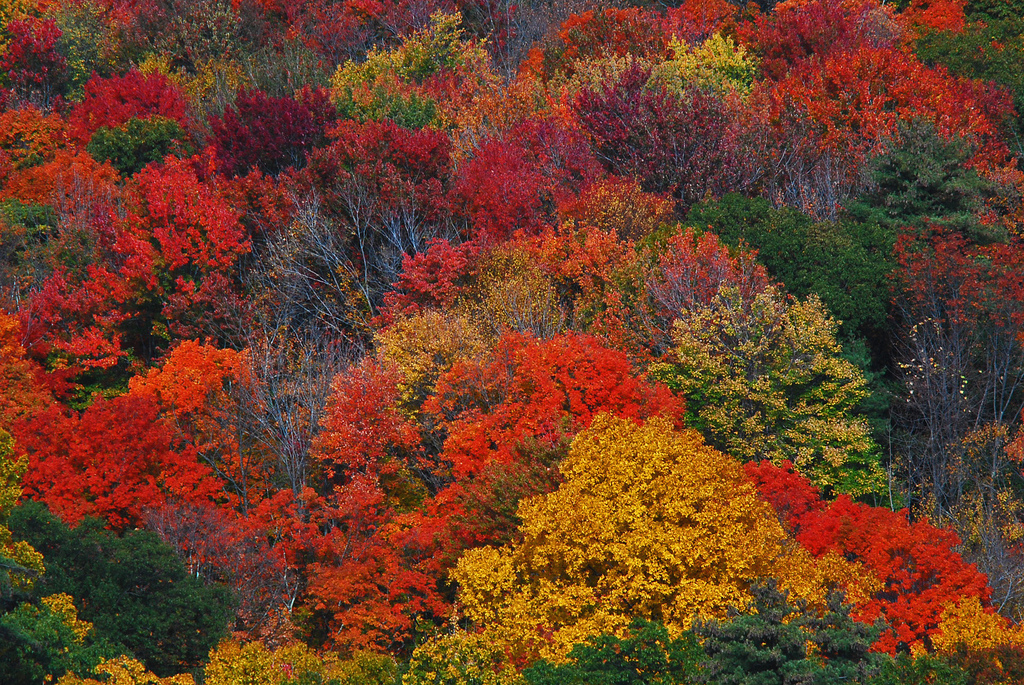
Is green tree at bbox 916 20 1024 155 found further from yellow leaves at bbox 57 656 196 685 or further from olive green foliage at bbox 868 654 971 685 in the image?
yellow leaves at bbox 57 656 196 685

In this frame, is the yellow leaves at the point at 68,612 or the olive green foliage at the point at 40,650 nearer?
the olive green foliage at the point at 40,650

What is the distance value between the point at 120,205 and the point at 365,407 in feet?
67.6

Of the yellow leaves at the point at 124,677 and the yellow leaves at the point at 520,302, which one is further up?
the yellow leaves at the point at 520,302

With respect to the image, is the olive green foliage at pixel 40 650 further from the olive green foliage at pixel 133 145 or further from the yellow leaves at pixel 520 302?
the olive green foliage at pixel 133 145

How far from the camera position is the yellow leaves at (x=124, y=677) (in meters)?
29.9

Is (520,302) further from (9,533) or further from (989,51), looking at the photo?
(989,51)

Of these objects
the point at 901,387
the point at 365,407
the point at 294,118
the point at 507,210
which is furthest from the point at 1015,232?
the point at 294,118

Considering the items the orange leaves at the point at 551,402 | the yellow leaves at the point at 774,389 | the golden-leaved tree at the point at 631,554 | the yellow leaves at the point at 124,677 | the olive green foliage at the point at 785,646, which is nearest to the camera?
the olive green foliage at the point at 785,646

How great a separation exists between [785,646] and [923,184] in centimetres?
2655

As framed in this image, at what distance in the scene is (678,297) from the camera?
145ft

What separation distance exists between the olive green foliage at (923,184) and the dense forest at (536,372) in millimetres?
166

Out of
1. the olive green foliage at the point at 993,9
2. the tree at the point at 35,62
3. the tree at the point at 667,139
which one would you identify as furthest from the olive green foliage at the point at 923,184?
the tree at the point at 35,62

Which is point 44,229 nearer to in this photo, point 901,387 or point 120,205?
point 120,205

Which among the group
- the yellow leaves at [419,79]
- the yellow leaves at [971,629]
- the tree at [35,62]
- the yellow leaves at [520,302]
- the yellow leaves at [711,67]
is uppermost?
the tree at [35,62]
